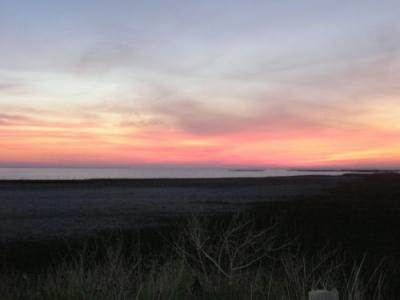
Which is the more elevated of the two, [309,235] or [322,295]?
[322,295]

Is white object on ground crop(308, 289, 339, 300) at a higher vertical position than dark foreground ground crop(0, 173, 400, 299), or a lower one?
higher

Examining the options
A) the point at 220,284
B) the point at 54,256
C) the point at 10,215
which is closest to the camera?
the point at 220,284

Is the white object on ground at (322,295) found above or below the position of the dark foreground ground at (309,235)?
above

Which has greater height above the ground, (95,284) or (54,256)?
(95,284)

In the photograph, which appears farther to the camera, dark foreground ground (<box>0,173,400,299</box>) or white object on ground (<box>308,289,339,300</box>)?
dark foreground ground (<box>0,173,400,299</box>)

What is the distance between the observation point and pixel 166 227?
83.0 ft

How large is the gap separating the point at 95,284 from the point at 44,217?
22627 mm

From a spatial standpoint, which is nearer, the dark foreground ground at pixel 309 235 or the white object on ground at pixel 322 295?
the white object on ground at pixel 322 295

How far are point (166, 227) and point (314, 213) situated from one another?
11.0 meters

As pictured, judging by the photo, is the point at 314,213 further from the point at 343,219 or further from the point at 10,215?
the point at 10,215

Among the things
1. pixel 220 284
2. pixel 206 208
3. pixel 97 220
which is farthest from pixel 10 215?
pixel 220 284

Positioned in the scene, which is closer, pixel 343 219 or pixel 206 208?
pixel 343 219

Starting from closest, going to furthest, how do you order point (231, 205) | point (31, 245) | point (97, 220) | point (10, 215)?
1. point (31, 245)
2. point (97, 220)
3. point (10, 215)
4. point (231, 205)

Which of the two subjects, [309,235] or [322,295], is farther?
[309,235]
